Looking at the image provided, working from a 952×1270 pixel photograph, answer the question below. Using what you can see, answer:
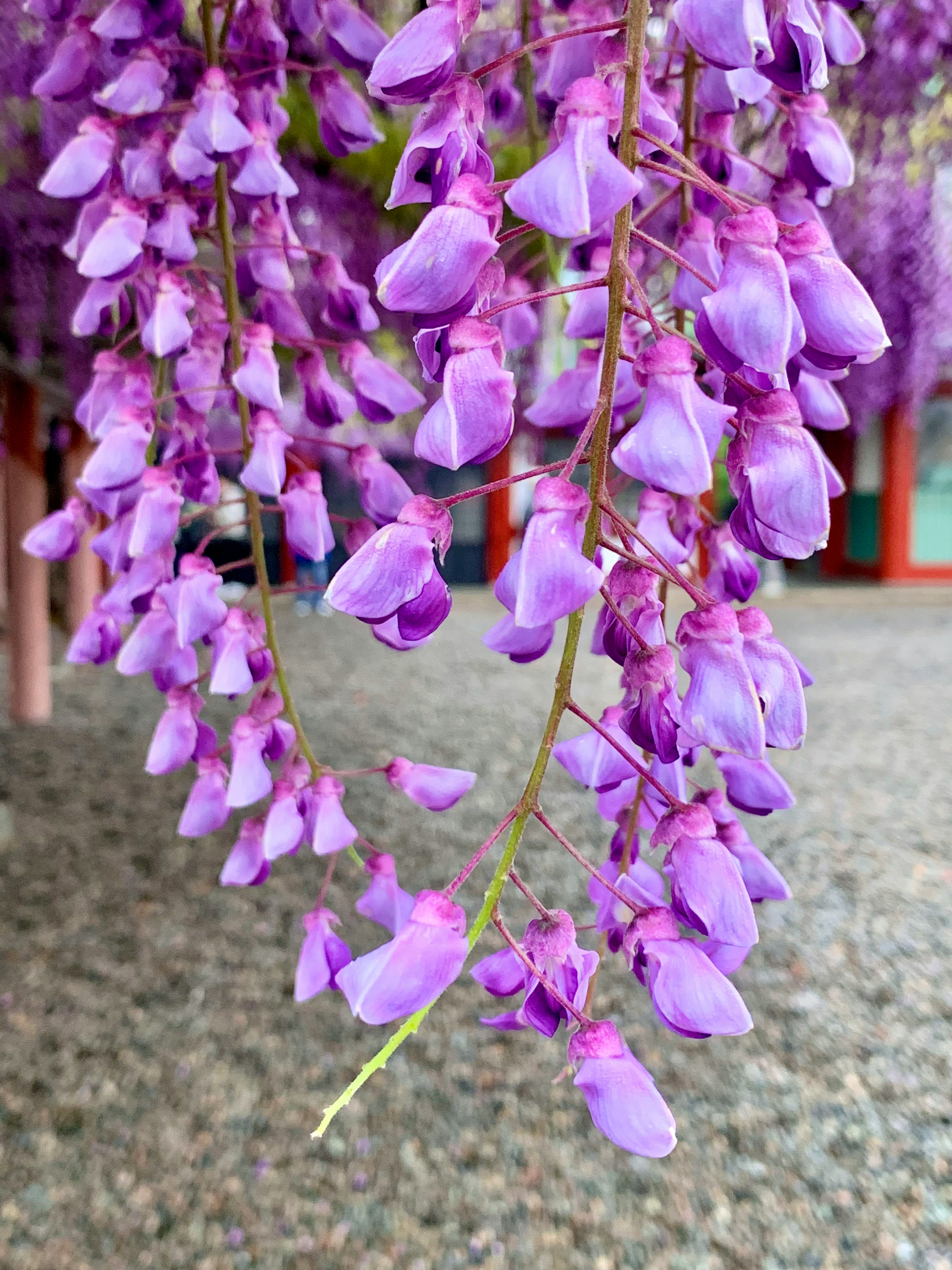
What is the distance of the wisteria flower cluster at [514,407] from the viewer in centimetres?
31

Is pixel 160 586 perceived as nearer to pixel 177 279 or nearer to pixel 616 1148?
pixel 177 279

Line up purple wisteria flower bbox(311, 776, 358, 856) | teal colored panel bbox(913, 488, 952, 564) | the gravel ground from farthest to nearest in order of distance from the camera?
1. teal colored panel bbox(913, 488, 952, 564)
2. the gravel ground
3. purple wisteria flower bbox(311, 776, 358, 856)

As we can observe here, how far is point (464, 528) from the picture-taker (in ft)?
27.7

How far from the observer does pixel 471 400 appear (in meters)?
0.31

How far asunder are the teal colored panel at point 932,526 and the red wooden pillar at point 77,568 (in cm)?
642

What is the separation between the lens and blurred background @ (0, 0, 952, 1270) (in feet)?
3.66

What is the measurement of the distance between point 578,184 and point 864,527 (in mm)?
8952

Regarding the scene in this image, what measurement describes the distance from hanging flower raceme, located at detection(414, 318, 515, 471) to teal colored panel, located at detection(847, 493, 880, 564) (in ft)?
28.2

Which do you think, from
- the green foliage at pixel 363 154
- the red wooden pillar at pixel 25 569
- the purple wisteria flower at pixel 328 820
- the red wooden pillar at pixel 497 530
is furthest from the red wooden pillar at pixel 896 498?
the purple wisteria flower at pixel 328 820

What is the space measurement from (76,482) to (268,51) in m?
0.29

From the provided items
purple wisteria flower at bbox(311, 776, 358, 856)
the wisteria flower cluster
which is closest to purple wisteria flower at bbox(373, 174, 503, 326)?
the wisteria flower cluster

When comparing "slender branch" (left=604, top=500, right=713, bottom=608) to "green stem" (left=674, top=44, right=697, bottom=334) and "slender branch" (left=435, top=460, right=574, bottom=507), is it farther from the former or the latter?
"green stem" (left=674, top=44, right=697, bottom=334)

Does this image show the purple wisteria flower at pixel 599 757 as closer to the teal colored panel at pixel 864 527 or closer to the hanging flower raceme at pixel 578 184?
the hanging flower raceme at pixel 578 184

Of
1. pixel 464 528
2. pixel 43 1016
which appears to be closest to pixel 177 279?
pixel 43 1016
